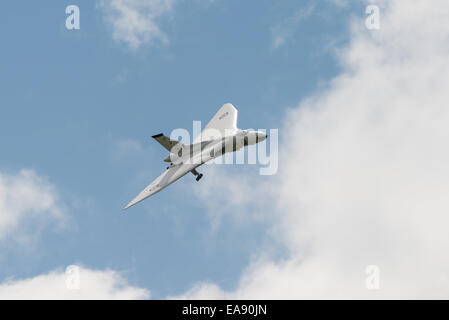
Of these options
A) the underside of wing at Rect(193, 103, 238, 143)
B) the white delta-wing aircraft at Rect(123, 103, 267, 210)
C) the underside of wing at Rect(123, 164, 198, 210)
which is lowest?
the underside of wing at Rect(123, 164, 198, 210)

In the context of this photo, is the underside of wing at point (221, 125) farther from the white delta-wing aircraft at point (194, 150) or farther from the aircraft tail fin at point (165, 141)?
the aircraft tail fin at point (165, 141)

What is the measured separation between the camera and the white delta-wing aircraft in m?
71.4

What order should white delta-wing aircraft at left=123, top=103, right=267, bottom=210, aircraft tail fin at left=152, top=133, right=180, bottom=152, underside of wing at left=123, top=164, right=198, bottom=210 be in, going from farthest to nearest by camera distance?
aircraft tail fin at left=152, top=133, right=180, bottom=152 < white delta-wing aircraft at left=123, top=103, right=267, bottom=210 < underside of wing at left=123, top=164, right=198, bottom=210

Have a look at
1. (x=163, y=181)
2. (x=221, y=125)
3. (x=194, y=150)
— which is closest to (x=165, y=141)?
(x=194, y=150)

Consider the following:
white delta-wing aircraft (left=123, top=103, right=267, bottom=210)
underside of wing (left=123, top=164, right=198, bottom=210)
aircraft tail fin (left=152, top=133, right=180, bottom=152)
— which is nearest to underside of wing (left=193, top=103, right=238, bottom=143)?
white delta-wing aircraft (left=123, top=103, right=267, bottom=210)

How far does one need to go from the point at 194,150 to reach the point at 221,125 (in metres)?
10.9

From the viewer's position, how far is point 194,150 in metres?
75.6

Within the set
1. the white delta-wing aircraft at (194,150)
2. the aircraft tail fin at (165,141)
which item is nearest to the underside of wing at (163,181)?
the white delta-wing aircraft at (194,150)

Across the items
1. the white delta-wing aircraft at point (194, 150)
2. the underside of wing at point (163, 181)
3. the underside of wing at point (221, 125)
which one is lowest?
the underside of wing at point (163, 181)

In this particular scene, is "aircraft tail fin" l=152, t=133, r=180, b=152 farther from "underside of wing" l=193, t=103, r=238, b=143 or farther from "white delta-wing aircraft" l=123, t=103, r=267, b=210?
"underside of wing" l=193, t=103, r=238, b=143

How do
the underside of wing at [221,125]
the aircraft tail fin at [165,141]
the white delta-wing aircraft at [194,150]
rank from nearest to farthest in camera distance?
the white delta-wing aircraft at [194,150], the aircraft tail fin at [165,141], the underside of wing at [221,125]

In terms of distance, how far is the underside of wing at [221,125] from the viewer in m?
80.1

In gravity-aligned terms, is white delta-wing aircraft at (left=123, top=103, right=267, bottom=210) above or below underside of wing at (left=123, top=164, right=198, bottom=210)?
above

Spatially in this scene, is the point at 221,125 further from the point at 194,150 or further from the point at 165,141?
the point at 165,141
